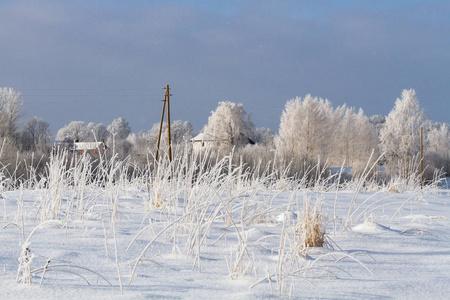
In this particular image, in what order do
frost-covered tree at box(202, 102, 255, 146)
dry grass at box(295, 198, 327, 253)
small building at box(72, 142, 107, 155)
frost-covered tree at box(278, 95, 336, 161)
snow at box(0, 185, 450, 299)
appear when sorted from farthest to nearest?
frost-covered tree at box(202, 102, 255, 146) < frost-covered tree at box(278, 95, 336, 161) < small building at box(72, 142, 107, 155) < dry grass at box(295, 198, 327, 253) < snow at box(0, 185, 450, 299)

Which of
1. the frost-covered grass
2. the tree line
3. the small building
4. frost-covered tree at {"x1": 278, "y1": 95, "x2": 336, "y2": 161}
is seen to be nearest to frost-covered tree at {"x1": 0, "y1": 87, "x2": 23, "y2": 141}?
the tree line

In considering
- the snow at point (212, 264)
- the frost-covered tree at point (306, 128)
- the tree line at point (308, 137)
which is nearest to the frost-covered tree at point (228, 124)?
the tree line at point (308, 137)

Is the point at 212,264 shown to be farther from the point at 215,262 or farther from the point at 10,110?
the point at 10,110

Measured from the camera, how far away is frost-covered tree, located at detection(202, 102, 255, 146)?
3578 cm

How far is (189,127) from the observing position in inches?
2454

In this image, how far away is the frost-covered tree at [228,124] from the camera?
117 ft

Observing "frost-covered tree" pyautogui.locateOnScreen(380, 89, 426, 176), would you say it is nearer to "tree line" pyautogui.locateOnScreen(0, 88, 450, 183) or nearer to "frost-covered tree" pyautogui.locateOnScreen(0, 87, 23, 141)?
"tree line" pyautogui.locateOnScreen(0, 88, 450, 183)

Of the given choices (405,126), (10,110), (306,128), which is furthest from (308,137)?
(10,110)

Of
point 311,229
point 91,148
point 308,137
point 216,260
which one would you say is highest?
point 308,137

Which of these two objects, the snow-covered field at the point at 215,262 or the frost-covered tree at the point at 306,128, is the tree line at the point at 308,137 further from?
the snow-covered field at the point at 215,262

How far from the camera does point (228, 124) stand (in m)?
35.9

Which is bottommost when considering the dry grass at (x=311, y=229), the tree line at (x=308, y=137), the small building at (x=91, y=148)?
the dry grass at (x=311, y=229)

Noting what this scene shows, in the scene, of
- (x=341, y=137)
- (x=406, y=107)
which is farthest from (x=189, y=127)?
(x=406, y=107)

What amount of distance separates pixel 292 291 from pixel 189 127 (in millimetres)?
61249
